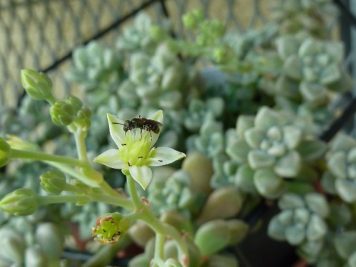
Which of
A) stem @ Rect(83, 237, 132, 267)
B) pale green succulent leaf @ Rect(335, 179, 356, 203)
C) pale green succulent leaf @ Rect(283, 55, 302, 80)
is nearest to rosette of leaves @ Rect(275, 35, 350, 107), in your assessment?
pale green succulent leaf @ Rect(283, 55, 302, 80)

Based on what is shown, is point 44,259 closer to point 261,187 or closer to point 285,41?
point 261,187

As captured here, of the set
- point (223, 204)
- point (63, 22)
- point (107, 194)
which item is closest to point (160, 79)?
point (223, 204)

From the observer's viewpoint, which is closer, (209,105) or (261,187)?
(261,187)

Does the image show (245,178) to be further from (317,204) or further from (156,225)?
(156,225)

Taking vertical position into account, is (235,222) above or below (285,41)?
below

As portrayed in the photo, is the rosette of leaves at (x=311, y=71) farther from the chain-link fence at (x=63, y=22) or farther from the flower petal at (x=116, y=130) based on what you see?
the flower petal at (x=116, y=130)

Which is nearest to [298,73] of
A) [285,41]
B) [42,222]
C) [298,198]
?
[285,41]

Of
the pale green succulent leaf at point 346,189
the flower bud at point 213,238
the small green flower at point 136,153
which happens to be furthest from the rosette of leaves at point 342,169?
the small green flower at point 136,153
